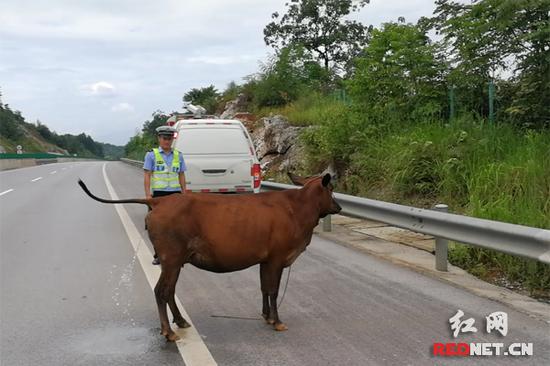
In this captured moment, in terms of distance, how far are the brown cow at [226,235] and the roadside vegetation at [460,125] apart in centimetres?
284

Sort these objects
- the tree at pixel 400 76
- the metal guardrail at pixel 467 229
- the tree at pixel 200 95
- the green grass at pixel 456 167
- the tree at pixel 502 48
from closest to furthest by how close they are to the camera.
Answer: the metal guardrail at pixel 467 229 < the green grass at pixel 456 167 < the tree at pixel 502 48 < the tree at pixel 400 76 < the tree at pixel 200 95

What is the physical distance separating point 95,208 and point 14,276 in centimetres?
711

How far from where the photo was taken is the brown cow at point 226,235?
13.8 ft

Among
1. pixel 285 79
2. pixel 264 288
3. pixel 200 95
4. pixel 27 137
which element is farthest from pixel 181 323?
pixel 27 137

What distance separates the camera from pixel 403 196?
1020 cm

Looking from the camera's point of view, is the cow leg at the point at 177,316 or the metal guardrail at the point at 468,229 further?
the metal guardrail at the point at 468,229

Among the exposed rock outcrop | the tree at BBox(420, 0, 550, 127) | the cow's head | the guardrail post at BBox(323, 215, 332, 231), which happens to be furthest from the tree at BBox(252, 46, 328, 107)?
the cow's head

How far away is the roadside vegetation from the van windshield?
3006 millimetres

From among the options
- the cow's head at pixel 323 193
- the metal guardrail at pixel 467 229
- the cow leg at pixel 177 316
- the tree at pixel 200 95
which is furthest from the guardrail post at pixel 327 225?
the tree at pixel 200 95

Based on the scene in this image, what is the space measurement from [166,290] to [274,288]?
90 cm

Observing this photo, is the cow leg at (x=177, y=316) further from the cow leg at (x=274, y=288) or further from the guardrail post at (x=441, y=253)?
the guardrail post at (x=441, y=253)

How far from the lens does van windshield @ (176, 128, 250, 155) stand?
10.1m

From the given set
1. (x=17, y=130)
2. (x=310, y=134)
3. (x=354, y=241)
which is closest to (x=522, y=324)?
(x=354, y=241)

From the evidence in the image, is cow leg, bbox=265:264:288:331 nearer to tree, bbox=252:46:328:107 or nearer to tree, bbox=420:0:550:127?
tree, bbox=420:0:550:127
